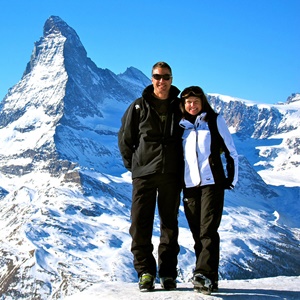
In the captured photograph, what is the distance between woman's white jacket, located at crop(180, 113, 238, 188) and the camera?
12430mm

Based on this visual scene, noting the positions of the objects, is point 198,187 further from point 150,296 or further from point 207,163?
point 150,296

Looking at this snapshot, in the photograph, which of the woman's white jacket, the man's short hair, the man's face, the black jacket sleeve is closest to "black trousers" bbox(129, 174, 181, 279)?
the woman's white jacket

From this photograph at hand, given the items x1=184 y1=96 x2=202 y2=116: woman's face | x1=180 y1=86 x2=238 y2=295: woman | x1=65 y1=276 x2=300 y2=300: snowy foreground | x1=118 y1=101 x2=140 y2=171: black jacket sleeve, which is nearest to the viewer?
x1=65 y1=276 x2=300 y2=300: snowy foreground

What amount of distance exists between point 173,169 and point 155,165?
0.42 metres

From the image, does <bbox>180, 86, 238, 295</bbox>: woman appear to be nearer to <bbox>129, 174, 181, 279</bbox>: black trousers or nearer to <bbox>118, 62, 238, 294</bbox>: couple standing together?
<bbox>118, 62, 238, 294</bbox>: couple standing together

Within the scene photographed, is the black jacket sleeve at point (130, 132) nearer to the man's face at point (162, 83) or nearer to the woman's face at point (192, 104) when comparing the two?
the man's face at point (162, 83)

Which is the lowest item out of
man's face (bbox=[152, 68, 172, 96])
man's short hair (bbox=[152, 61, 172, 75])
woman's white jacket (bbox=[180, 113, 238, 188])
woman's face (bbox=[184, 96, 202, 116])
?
woman's white jacket (bbox=[180, 113, 238, 188])

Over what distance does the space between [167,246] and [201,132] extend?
106 inches

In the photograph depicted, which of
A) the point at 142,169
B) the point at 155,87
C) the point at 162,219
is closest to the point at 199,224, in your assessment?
the point at 162,219

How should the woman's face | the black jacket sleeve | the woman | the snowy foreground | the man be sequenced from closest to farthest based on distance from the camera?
1. the snowy foreground
2. the woman
3. the man
4. the woman's face
5. the black jacket sleeve

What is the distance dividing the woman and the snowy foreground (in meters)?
0.45

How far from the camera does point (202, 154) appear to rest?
12.5 metres

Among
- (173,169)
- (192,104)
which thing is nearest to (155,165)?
(173,169)

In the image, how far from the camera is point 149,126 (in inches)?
497
